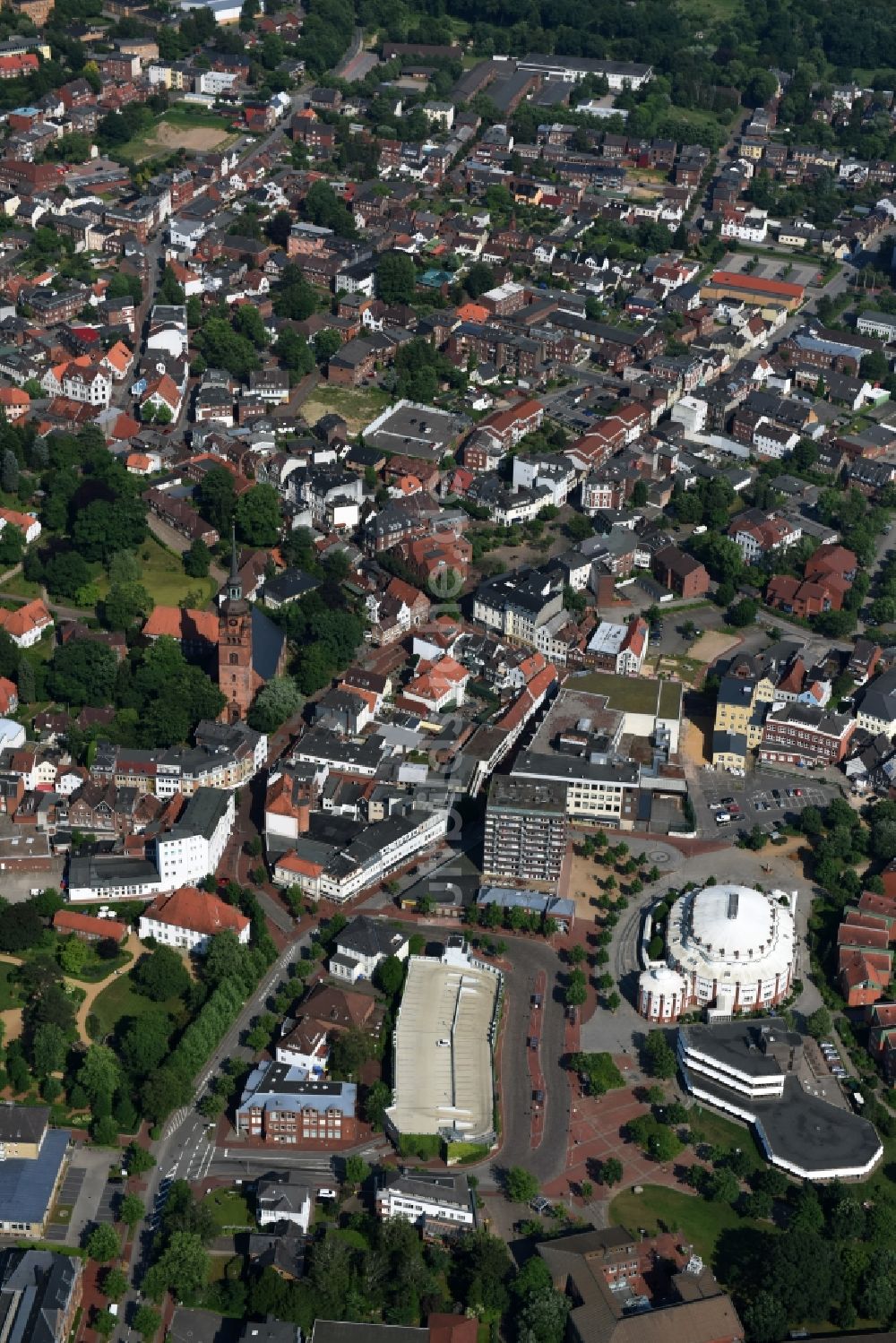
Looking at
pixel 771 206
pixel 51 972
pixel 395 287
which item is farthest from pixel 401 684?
pixel 771 206

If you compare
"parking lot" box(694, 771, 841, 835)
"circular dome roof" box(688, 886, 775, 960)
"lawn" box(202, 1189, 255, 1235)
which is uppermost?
"circular dome roof" box(688, 886, 775, 960)

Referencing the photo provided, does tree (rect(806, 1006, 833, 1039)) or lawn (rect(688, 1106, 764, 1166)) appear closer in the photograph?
lawn (rect(688, 1106, 764, 1166))

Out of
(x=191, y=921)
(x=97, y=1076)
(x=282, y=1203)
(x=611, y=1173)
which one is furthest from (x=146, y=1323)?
(x=191, y=921)

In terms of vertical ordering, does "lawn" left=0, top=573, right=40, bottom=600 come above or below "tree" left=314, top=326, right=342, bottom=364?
below

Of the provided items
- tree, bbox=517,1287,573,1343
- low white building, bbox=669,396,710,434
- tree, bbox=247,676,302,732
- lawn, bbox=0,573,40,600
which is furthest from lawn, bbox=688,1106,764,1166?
low white building, bbox=669,396,710,434

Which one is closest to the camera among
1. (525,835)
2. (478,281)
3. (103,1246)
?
(103,1246)

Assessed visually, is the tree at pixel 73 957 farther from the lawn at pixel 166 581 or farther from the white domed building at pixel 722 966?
the lawn at pixel 166 581

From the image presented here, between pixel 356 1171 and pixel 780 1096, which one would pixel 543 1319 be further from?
pixel 780 1096

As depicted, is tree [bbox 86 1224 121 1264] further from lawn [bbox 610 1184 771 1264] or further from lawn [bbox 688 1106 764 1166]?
lawn [bbox 688 1106 764 1166]
